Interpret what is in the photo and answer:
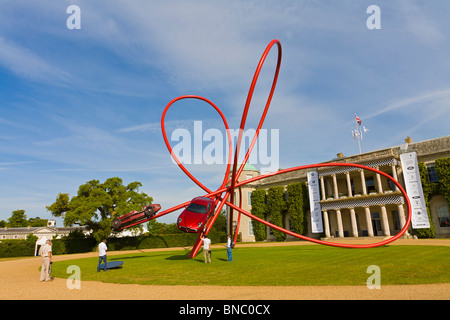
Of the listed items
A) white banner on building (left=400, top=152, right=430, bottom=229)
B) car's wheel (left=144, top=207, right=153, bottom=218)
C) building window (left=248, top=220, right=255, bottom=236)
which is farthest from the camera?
building window (left=248, top=220, right=255, bottom=236)

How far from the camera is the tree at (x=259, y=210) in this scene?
5441 cm

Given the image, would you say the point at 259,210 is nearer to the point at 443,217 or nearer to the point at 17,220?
the point at 443,217

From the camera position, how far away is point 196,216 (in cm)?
→ 1889

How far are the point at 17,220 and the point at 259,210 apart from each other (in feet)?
363

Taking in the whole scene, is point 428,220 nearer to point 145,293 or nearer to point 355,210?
point 355,210

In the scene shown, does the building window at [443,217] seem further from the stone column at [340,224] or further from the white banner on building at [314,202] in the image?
the white banner on building at [314,202]

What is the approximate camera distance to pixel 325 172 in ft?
153

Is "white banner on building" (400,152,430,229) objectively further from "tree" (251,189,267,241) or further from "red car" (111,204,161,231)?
"red car" (111,204,161,231)

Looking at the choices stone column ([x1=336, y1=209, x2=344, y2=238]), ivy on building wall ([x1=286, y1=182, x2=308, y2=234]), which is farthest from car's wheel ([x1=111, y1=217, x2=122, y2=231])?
ivy on building wall ([x1=286, y1=182, x2=308, y2=234])

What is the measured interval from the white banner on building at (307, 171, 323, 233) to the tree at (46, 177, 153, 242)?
26215mm

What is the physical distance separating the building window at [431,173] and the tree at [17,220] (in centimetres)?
13785

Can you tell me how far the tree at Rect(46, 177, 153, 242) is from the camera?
40.4 meters

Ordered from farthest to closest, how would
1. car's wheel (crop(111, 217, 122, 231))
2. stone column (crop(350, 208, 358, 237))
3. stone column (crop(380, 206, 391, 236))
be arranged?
stone column (crop(350, 208, 358, 237)) → stone column (crop(380, 206, 391, 236)) → car's wheel (crop(111, 217, 122, 231))
